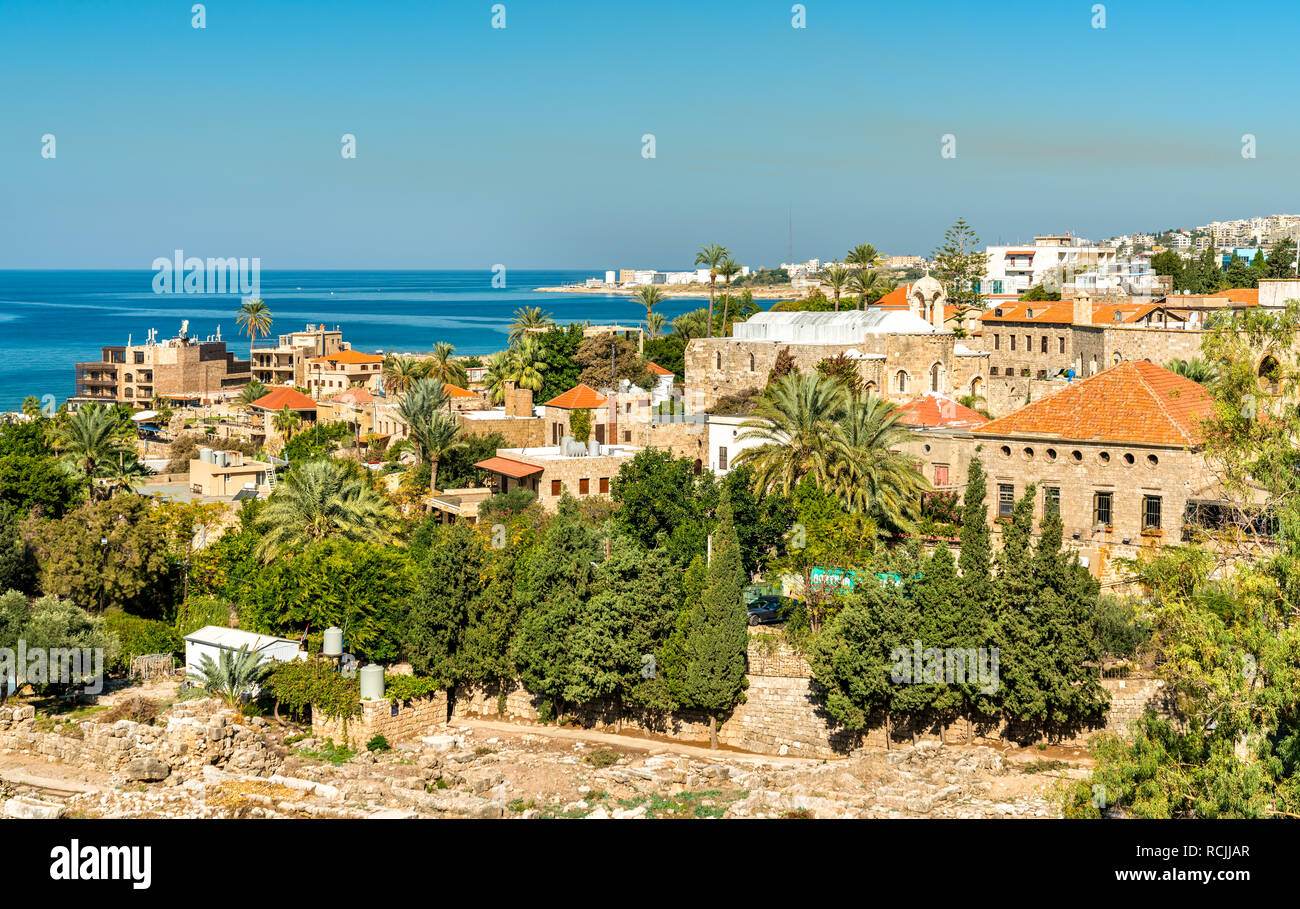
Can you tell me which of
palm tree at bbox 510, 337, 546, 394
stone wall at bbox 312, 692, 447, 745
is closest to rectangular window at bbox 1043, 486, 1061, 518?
stone wall at bbox 312, 692, 447, 745

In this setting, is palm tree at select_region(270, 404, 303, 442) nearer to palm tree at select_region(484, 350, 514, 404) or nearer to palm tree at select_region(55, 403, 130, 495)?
palm tree at select_region(484, 350, 514, 404)

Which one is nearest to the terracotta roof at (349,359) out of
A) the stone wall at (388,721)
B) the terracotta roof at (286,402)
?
the terracotta roof at (286,402)

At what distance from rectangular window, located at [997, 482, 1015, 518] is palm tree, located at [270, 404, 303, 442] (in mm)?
41625

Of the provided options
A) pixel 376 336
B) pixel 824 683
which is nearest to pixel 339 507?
pixel 824 683

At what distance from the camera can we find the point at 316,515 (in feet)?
109

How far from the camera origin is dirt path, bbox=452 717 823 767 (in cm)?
2420

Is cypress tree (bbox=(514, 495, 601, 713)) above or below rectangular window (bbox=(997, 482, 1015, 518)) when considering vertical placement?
below

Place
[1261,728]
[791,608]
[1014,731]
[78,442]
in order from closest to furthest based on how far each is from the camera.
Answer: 1. [1261,728]
2. [1014,731]
3. [791,608]
4. [78,442]

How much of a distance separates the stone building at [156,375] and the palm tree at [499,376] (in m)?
46.2
